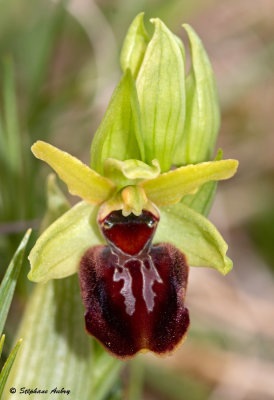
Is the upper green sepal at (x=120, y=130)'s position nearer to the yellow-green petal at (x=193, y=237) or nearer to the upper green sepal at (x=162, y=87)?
the upper green sepal at (x=162, y=87)

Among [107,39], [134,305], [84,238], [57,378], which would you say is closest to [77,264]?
[84,238]

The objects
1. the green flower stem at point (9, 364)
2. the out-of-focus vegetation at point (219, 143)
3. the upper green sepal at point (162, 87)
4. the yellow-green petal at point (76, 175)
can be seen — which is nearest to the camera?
the green flower stem at point (9, 364)

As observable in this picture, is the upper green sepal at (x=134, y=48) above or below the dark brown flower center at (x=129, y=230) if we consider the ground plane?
above

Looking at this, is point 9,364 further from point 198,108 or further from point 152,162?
point 198,108

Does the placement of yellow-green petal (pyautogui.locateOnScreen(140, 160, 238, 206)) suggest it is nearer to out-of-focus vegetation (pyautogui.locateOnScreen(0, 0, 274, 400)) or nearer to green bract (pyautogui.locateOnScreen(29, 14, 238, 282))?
green bract (pyautogui.locateOnScreen(29, 14, 238, 282))

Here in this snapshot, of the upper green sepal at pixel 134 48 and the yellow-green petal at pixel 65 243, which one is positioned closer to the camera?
the yellow-green petal at pixel 65 243

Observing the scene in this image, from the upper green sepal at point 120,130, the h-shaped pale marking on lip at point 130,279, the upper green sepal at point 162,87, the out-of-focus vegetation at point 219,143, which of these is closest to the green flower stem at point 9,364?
the h-shaped pale marking on lip at point 130,279

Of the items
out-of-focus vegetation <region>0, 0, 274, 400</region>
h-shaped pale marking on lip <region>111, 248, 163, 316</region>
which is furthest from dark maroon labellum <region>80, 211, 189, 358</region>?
out-of-focus vegetation <region>0, 0, 274, 400</region>
